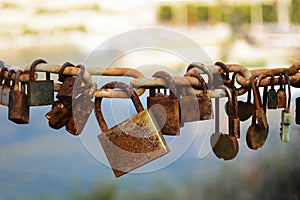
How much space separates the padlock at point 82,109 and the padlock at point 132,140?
10 millimetres

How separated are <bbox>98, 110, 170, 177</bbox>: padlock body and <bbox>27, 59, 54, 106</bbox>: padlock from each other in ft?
0.28

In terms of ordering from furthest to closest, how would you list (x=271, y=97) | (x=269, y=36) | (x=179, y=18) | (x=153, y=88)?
(x=269, y=36) < (x=179, y=18) < (x=271, y=97) < (x=153, y=88)

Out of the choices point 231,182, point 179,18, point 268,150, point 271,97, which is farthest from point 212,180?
point 271,97

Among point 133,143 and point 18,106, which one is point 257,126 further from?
point 18,106

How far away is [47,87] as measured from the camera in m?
0.72

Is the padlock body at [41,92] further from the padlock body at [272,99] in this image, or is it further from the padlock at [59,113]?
the padlock body at [272,99]

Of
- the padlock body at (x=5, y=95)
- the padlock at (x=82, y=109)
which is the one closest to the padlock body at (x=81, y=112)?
the padlock at (x=82, y=109)

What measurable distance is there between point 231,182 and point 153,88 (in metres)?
2.00

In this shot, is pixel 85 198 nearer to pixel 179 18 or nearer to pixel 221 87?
pixel 179 18

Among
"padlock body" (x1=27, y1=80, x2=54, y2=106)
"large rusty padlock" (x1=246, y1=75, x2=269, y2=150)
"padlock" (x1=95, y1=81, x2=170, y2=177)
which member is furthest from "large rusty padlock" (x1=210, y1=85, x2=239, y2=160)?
"padlock body" (x1=27, y1=80, x2=54, y2=106)

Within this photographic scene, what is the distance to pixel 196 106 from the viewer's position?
2.26 feet

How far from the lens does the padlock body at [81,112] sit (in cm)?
70

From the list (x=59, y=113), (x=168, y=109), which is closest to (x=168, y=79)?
(x=168, y=109)

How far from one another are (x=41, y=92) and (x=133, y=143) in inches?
5.2
